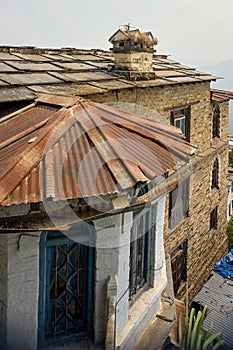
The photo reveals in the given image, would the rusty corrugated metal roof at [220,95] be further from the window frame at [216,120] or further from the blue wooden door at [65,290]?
the blue wooden door at [65,290]

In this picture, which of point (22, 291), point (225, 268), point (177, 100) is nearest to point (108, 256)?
point (22, 291)

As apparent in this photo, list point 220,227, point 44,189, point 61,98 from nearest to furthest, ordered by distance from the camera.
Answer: point 44,189 < point 61,98 < point 220,227

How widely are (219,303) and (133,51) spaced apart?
7485 millimetres

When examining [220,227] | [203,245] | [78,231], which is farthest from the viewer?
[220,227]

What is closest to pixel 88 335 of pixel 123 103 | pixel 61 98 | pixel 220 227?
pixel 61 98

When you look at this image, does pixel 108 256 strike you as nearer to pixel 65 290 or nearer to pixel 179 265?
pixel 65 290

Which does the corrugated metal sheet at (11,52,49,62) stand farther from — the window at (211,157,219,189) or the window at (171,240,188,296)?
the window at (211,157,219,189)

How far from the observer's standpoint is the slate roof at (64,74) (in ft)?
20.6

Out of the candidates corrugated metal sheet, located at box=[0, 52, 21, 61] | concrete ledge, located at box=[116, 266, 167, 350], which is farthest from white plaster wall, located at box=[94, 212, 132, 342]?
corrugated metal sheet, located at box=[0, 52, 21, 61]

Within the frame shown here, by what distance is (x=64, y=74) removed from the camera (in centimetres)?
765

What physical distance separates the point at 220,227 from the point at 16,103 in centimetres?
1236

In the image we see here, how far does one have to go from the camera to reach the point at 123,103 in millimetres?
8039

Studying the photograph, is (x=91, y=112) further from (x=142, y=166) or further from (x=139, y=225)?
(x=139, y=225)

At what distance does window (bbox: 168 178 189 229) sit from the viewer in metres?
11.1
